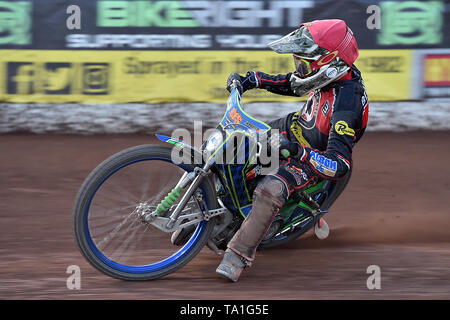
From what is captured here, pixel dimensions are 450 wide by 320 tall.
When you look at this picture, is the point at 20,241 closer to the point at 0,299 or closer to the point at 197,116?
the point at 0,299

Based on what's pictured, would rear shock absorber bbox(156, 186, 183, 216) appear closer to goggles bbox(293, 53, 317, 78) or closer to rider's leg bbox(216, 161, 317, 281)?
rider's leg bbox(216, 161, 317, 281)

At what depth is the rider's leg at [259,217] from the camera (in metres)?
3.92

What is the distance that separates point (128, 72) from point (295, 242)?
4211 millimetres

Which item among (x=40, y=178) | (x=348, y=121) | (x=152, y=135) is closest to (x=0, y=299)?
(x=348, y=121)

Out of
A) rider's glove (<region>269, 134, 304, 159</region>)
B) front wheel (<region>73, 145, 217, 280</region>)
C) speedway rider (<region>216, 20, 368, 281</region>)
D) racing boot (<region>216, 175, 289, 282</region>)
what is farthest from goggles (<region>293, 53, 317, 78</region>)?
front wheel (<region>73, 145, 217, 280</region>)

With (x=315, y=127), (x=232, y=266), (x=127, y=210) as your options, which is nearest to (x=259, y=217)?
(x=232, y=266)

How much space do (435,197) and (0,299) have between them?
4.25 meters

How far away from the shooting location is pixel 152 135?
8.49 metres

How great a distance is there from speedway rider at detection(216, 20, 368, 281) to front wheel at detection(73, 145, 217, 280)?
11.1 inches

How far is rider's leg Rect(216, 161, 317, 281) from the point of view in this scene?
392 cm

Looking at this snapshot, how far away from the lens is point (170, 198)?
155 inches

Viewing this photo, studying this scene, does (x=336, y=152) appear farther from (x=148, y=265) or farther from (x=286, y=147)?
(x=148, y=265)

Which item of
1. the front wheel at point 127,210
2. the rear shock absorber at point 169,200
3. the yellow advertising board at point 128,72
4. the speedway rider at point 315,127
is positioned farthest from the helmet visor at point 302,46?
the yellow advertising board at point 128,72

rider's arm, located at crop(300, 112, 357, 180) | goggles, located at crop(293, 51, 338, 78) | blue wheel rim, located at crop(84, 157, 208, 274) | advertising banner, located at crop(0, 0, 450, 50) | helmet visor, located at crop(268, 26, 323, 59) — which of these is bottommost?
blue wheel rim, located at crop(84, 157, 208, 274)
